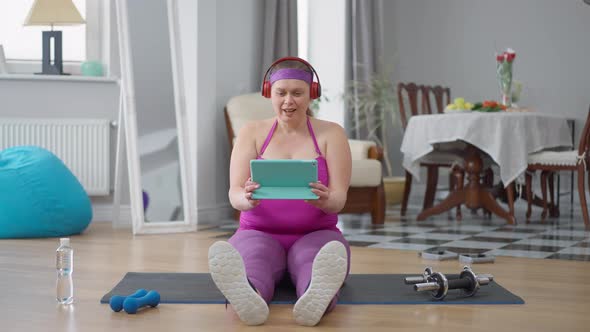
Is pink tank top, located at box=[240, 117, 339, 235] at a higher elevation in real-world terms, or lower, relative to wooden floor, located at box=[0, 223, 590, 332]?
higher

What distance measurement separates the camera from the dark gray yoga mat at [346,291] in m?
2.57

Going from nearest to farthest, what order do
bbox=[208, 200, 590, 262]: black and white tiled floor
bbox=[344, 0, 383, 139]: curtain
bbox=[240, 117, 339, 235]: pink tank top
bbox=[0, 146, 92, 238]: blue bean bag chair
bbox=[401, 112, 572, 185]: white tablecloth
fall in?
bbox=[240, 117, 339, 235]: pink tank top, bbox=[208, 200, 590, 262]: black and white tiled floor, bbox=[0, 146, 92, 238]: blue bean bag chair, bbox=[401, 112, 572, 185]: white tablecloth, bbox=[344, 0, 383, 139]: curtain

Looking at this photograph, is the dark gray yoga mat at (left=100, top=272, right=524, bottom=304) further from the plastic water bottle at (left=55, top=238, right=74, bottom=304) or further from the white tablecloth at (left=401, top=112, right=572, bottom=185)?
the white tablecloth at (left=401, top=112, right=572, bottom=185)

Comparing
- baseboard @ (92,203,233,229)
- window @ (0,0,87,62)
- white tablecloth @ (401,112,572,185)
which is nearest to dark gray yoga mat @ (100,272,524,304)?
baseboard @ (92,203,233,229)

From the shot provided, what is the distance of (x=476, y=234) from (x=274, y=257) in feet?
8.51

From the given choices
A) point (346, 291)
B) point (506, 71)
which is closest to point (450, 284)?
point (346, 291)

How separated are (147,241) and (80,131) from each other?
4.02ft

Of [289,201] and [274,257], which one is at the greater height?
[289,201]

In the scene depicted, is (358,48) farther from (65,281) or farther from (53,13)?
(65,281)

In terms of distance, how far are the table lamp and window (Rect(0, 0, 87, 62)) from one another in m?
0.21

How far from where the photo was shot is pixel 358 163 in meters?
5.27

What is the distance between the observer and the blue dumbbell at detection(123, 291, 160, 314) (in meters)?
2.36

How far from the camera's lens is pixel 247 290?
7.10 ft

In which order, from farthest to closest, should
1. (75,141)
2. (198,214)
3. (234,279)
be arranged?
(198,214), (75,141), (234,279)
